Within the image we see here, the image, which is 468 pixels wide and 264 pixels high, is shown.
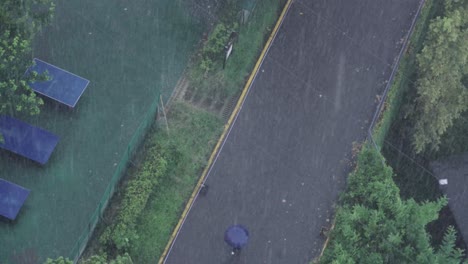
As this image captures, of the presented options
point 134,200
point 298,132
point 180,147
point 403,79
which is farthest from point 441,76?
point 134,200

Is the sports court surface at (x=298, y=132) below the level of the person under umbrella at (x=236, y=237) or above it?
above

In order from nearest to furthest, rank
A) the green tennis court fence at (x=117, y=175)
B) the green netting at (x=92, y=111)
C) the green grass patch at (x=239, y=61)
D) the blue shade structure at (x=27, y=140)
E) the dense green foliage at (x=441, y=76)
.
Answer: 1. the green tennis court fence at (x=117, y=175)
2. the green netting at (x=92, y=111)
3. the blue shade structure at (x=27, y=140)
4. the dense green foliage at (x=441, y=76)
5. the green grass patch at (x=239, y=61)

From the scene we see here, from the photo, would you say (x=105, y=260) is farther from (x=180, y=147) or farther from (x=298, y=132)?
(x=298, y=132)

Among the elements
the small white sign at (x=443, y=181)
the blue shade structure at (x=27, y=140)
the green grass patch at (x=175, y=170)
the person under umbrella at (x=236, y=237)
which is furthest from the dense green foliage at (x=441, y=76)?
the blue shade structure at (x=27, y=140)

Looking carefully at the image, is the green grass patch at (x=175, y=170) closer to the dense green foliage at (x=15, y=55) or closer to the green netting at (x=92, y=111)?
the green netting at (x=92, y=111)

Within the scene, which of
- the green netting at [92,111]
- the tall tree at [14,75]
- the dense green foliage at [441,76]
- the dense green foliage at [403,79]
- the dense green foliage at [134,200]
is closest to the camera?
the tall tree at [14,75]

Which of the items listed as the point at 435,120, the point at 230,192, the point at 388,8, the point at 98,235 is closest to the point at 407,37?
the point at 388,8

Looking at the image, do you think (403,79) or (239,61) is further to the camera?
(403,79)
